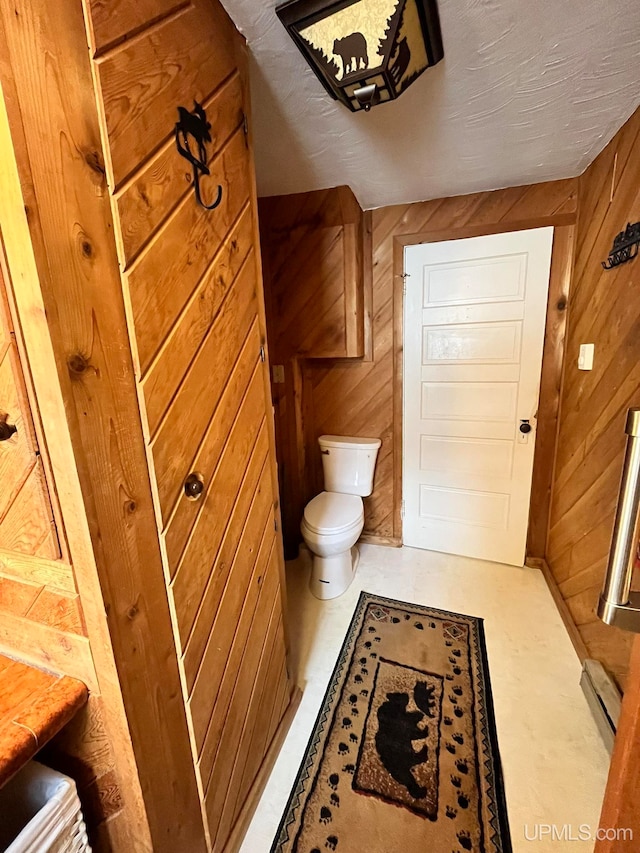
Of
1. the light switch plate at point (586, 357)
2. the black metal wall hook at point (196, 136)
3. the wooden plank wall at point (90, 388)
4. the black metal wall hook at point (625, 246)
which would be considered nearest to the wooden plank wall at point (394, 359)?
the light switch plate at point (586, 357)

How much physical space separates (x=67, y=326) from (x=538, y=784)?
1915 millimetres

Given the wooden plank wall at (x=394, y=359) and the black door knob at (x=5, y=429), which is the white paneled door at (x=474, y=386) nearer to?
the wooden plank wall at (x=394, y=359)

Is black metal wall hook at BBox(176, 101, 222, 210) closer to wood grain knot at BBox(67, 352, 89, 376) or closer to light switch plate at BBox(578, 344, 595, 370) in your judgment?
wood grain knot at BBox(67, 352, 89, 376)

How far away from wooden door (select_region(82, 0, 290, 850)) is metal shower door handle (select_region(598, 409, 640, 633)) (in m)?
0.84

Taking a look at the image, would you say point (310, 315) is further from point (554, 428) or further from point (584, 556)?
point (584, 556)

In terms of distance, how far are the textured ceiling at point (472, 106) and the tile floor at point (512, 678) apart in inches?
88.8

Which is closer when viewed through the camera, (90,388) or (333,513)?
A: (90,388)

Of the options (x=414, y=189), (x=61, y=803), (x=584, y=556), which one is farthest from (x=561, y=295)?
(x=61, y=803)

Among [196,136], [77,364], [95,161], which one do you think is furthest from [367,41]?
[77,364]

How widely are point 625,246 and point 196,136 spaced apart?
1.62m

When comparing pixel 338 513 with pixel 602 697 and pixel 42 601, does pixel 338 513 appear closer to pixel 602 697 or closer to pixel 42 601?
pixel 602 697

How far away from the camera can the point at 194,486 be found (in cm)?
88

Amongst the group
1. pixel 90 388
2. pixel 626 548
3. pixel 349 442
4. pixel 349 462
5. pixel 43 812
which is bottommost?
pixel 43 812

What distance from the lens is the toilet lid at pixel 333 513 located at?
203 cm
